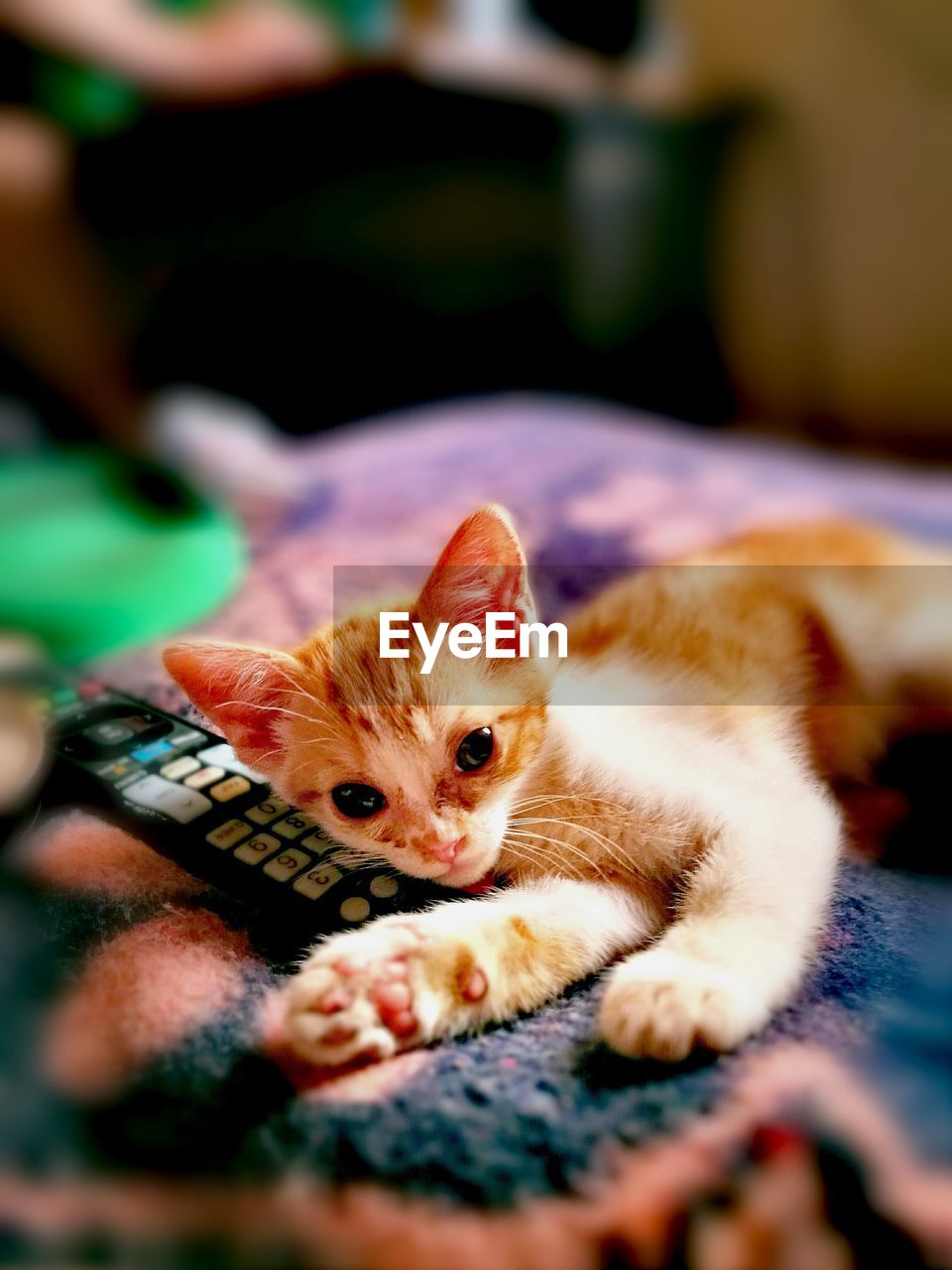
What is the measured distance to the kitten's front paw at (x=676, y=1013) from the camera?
0.33 meters

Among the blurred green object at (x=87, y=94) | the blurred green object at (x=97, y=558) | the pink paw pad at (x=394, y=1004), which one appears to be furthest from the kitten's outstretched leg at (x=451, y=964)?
the blurred green object at (x=87, y=94)

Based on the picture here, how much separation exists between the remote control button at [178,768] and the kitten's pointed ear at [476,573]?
128mm

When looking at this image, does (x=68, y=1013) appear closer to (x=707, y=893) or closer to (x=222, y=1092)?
(x=222, y=1092)

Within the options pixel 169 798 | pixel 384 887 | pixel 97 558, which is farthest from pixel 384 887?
pixel 97 558

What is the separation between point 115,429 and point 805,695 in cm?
56

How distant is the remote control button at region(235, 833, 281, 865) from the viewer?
39 cm

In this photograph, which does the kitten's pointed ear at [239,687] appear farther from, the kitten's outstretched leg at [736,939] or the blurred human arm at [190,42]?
the blurred human arm at [190,42]

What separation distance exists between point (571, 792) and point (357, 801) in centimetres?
12

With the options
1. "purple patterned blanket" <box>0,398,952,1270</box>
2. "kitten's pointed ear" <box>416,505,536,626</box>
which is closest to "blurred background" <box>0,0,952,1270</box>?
"purple patterned blanket" <box>0,398,952,1270</box>

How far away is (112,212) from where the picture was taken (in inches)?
28.0

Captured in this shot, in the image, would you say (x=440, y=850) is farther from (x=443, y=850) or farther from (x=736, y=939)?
(x=736, y=939)

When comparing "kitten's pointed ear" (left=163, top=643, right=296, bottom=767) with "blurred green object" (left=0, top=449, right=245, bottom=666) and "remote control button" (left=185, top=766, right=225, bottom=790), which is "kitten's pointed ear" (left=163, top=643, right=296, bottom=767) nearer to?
"remote control button" (left=185, top=766, right=225, bottom=790)

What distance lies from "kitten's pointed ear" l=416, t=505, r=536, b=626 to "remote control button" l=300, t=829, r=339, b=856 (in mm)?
114

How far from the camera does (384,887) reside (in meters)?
0.43
